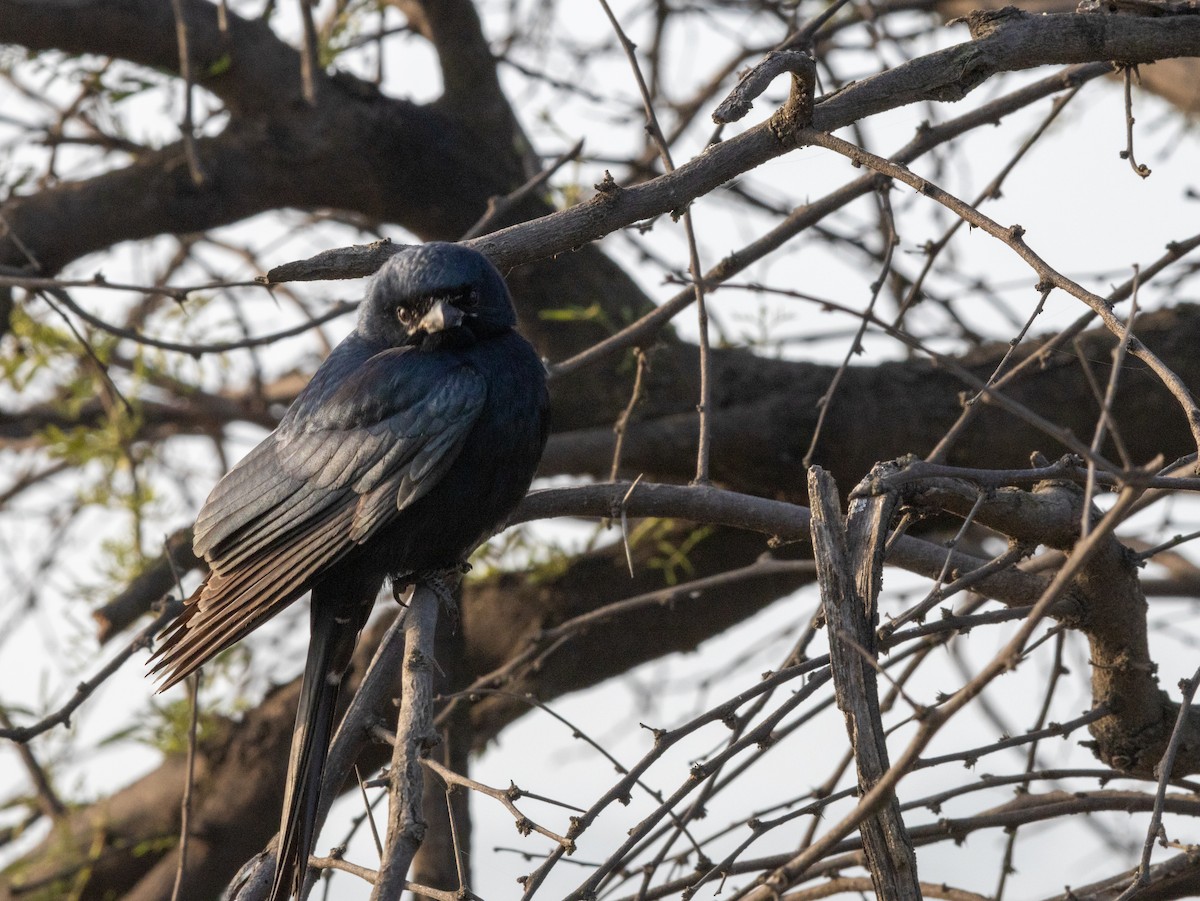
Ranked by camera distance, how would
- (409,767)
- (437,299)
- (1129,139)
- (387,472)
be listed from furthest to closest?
(437,299) < (387,472) < (1129,139) < (409,767)

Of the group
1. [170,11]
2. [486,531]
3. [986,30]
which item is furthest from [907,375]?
[170,11]

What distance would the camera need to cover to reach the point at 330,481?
324 cm

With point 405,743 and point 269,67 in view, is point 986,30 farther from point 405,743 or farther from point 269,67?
point 269,67

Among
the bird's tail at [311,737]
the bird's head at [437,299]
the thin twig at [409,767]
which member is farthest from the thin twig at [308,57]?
the thin twig at [409,767]

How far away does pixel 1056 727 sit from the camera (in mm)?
2691

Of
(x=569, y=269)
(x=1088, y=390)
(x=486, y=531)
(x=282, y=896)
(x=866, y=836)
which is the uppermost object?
(x=569, y=269)

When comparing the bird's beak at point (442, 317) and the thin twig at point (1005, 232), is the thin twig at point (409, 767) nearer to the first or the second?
the bird's beak at point (442, 317)

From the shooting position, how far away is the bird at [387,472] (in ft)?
10.3

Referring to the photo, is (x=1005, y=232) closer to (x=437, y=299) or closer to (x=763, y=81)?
(x=763, y=81)

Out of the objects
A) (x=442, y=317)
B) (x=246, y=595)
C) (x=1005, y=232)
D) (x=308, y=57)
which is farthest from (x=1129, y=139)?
(x=308, y=57)

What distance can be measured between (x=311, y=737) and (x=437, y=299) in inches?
43.8

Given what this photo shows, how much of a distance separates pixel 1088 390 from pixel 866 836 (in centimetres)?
342

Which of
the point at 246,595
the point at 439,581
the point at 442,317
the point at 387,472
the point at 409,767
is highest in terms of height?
the point at 442,317

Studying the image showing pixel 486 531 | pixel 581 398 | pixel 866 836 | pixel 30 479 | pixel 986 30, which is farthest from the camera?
pixel 30 479
